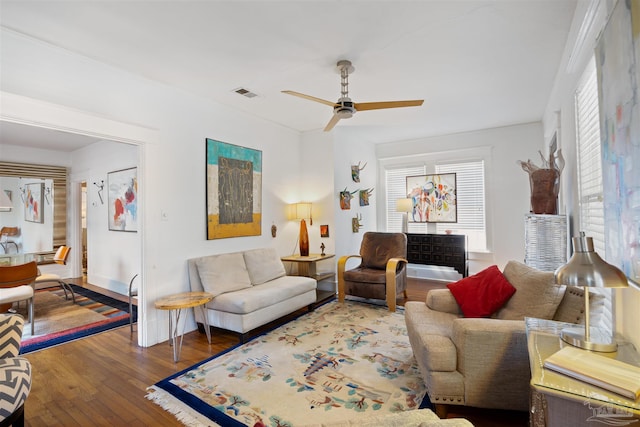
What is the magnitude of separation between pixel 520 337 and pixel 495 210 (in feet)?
13.7

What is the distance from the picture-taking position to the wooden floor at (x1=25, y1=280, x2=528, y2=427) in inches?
77.8

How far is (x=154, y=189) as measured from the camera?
323 centimetres

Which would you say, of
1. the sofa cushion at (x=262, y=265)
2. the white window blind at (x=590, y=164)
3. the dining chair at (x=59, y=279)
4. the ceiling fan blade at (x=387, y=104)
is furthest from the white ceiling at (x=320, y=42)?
the dining chair at (x=59, y=279)

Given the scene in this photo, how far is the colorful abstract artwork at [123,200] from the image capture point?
491cm

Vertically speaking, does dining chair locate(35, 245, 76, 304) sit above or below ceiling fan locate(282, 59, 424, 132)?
below

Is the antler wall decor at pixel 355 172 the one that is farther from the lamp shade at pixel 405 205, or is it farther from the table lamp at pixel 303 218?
the table lamp at pixel 303 218

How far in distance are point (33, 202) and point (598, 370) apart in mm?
8499

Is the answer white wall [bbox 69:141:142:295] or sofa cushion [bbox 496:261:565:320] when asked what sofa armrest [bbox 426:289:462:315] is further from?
white wall [bbox 69:141:142:295]

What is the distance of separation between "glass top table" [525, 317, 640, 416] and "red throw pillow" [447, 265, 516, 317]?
2.66 feet

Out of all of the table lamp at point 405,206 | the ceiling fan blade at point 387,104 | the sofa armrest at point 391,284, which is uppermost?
the ceiling fan blade at point 387,104

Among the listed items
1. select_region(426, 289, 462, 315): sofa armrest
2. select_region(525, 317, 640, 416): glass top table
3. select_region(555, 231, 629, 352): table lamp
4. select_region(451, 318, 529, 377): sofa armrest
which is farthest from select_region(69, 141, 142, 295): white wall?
select_region(555, 231, 629, 352): table lamp

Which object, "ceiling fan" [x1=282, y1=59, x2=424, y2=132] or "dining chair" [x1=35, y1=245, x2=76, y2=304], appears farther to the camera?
"dining chair" [x1=35, y1=245, x2=76, y2=304]

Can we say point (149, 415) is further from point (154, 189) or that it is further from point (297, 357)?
point (154, 189)

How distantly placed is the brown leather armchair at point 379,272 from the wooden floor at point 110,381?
1739mm
